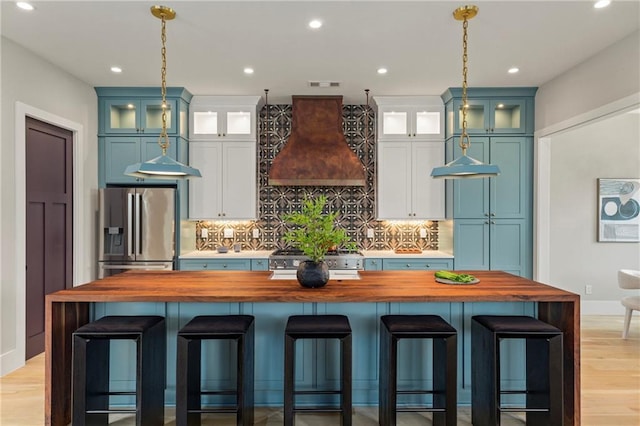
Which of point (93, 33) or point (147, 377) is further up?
point (93, 33)

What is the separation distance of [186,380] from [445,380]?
1527 millimetres

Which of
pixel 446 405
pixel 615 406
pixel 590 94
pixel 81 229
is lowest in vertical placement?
pixel 615 406

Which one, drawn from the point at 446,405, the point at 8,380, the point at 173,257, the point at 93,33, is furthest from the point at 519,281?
the point at 8,380

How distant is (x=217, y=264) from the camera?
4520 millimetres

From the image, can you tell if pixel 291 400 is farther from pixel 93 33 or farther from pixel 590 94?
pixel 590 94

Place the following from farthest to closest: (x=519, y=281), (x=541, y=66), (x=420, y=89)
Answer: (x=420, y=89)
(x=541, y=66)
(x=519, y=281)

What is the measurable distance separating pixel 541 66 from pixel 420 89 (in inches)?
50.9

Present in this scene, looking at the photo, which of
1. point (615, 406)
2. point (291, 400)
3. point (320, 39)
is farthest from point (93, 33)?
point (615, 406)

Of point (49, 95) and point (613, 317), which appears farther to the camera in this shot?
point (613, 317)

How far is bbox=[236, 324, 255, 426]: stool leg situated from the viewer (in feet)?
7.06

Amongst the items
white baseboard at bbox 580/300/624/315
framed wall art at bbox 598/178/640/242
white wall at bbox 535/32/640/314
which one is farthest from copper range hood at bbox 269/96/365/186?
white baseboard at bbox 580/300/624/315

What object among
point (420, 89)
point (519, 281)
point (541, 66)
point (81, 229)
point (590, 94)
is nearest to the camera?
point (519, 281)

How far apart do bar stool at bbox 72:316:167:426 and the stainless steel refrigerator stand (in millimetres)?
1948

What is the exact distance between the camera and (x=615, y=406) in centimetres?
273
